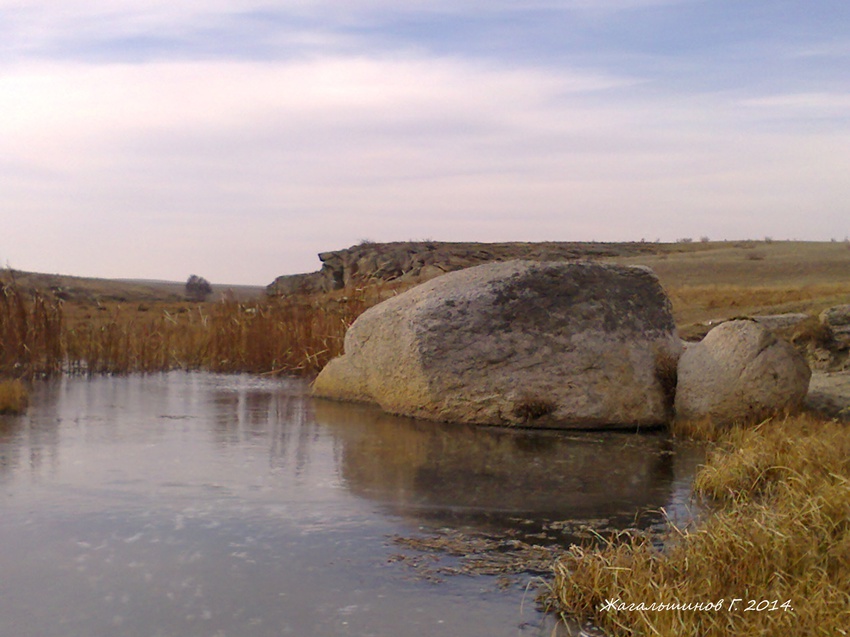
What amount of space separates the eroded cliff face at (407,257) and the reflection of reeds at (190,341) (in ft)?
24.9

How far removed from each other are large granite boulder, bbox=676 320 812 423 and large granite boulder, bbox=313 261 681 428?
14.6 inches

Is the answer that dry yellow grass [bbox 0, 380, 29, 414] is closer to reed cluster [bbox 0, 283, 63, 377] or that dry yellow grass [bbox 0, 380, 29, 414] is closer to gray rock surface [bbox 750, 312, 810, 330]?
reed cluster [bbox 0, 283, 63, 377]

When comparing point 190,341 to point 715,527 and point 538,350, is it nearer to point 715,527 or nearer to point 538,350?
point 538,350

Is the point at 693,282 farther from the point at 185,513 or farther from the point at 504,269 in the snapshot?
the point at 185,513

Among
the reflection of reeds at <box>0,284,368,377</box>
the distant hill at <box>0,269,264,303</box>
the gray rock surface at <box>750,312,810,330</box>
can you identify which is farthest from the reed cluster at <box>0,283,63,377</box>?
the gray rock surface at <box>750,312,810,330</box>

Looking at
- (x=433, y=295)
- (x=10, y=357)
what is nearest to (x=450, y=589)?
(x=433, y=295)

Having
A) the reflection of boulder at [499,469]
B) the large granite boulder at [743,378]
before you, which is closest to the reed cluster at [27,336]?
the reflection of boulder at [499,469]

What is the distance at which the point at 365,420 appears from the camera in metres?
7.83

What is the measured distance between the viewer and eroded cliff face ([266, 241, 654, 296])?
21797 millimetres

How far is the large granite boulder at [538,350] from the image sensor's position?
24.6ft

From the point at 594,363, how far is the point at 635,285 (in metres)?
1.02

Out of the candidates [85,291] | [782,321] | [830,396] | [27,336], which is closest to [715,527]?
[830,396]

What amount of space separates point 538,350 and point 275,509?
11.3 ft

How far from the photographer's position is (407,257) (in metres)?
23.3
